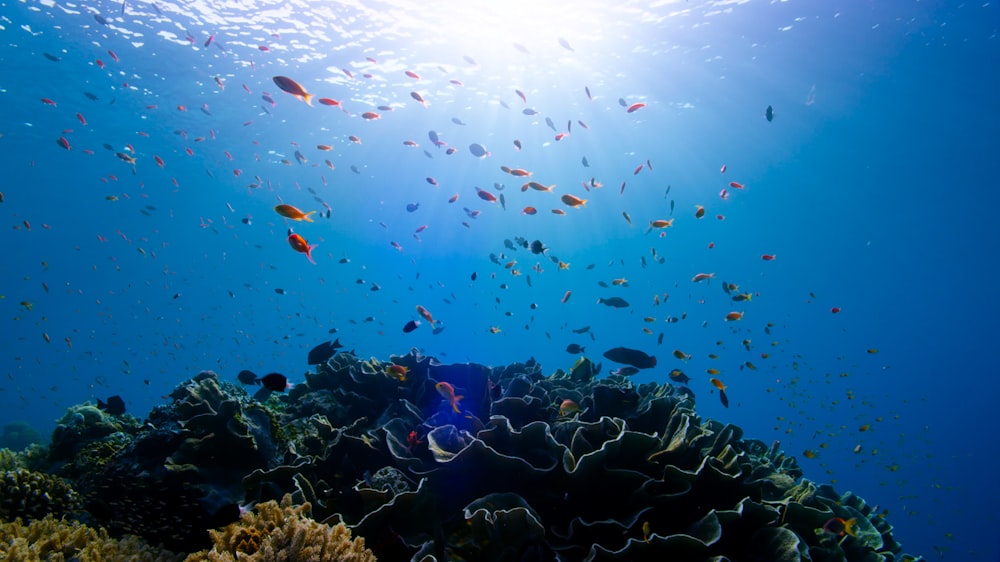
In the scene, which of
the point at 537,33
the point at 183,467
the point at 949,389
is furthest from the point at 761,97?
the point at 949,389

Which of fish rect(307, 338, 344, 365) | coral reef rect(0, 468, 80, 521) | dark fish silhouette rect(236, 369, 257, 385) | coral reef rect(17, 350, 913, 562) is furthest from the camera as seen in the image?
dark fish silhouette rect(236, 369, 257, 385)

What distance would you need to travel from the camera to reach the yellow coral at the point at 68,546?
3236 millimetres

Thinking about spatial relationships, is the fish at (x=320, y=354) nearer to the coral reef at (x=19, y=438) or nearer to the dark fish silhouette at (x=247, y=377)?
the dark fish silhouette at (x=247, y=377)

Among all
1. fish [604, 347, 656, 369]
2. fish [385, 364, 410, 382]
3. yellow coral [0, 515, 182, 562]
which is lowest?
yellow coral [0, 515, 182, 562]

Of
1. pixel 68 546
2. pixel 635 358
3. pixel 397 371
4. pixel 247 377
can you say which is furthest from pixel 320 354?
pixel 635 358

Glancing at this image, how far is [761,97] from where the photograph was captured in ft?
118

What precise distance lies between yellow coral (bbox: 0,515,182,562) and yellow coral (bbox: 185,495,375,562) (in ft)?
3.49

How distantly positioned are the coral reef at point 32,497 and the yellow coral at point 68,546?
115 cm

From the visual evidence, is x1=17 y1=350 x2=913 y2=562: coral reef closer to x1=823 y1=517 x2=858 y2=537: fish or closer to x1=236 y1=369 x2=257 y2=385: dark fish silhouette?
x1=823 y1=517 x2=858 y2=537: fish

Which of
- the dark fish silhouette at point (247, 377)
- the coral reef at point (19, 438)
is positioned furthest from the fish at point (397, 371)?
the coral reef at point (19, 438)

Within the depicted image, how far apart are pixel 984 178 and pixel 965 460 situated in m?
57.9

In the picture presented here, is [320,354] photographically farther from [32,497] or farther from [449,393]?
[32,497]

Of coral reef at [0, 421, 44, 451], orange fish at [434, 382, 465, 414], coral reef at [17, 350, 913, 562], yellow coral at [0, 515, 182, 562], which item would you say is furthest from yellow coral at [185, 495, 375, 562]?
coral reef at [0, 421, 44, 451]

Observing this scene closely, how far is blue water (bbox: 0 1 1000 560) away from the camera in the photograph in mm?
25375
